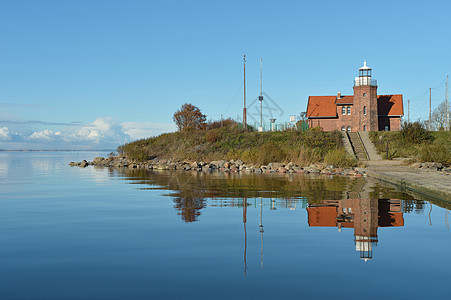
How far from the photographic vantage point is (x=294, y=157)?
124 ft

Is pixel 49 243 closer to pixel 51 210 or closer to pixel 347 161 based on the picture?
pixel 51 210

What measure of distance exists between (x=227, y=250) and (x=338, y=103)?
65.3 meters

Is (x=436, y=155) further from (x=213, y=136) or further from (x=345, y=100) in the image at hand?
(x=345, y=100)

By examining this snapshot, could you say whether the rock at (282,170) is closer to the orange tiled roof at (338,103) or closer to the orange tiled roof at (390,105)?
the orange tiled roof at (338,103)

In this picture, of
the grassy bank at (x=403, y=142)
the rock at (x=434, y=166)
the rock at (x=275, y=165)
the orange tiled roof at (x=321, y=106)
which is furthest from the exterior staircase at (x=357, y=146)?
the rock at (x=434, y=166)

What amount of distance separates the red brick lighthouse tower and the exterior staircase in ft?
26.0

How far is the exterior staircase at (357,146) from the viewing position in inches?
1849

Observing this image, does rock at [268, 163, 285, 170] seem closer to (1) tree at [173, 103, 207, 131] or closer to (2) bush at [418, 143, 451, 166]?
(2) bush at [418, 143, 451, 166]

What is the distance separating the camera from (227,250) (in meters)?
7.54

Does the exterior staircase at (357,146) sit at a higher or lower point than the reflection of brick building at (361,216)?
higher

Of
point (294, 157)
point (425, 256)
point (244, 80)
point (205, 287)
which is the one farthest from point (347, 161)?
point (205, 287)

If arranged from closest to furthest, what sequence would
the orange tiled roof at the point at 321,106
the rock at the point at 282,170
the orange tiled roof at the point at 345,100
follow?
the rock at the point at 282,170
the orange tiled roof at the point at 345,100
the orange tiled roof at the point at 321,106

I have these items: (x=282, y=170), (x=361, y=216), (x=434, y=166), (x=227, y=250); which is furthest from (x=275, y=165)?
(x=227, y=250)

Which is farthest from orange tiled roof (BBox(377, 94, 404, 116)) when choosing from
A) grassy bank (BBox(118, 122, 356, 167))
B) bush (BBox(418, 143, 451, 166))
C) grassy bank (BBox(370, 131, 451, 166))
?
bush (BBox(418, 143, 451, 166))
